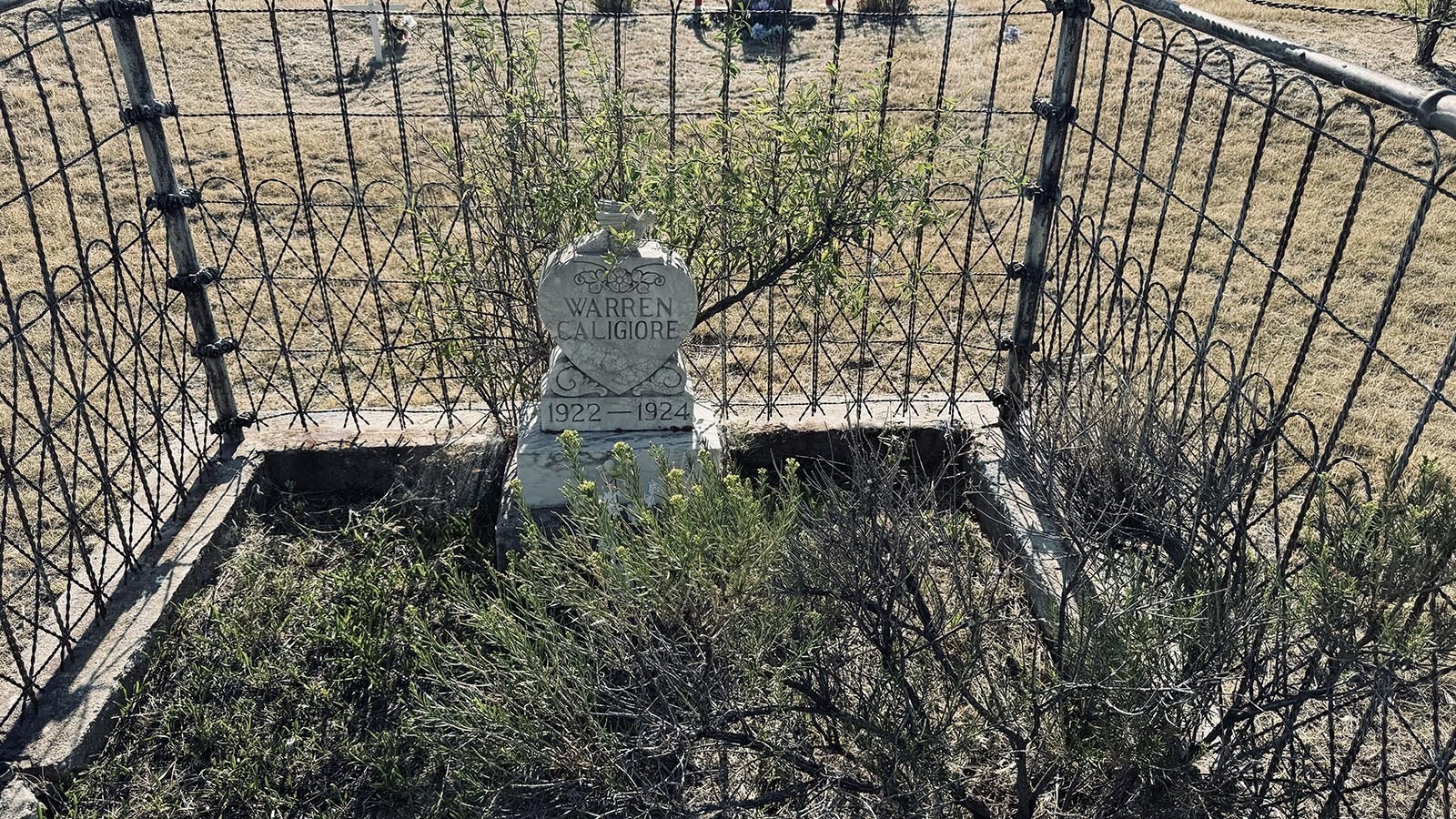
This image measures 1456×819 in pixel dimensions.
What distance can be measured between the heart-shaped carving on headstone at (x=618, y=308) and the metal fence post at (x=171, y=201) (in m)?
1.53

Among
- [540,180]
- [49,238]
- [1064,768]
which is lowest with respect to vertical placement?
[49,238]

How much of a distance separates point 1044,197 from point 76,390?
356 cm

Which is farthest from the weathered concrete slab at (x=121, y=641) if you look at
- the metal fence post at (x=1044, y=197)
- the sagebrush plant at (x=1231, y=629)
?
the metal fence post at (x=1044, y=197)

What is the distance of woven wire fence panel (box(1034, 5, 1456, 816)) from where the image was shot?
2684 mm

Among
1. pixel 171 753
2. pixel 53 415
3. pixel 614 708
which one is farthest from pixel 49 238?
pixel 614 708

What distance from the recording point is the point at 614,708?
2.96 metres

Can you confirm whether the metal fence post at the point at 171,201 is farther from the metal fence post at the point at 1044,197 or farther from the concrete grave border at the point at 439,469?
the metal fence post at the point at 1044,197

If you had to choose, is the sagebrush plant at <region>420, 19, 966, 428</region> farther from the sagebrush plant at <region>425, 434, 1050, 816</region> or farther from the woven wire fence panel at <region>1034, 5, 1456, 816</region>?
the sagebrush plant at <region>425, 434, 1050, 816</region>

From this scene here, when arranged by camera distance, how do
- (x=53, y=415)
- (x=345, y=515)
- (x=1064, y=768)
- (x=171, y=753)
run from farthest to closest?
(x=53, y=415), (x=345, y=515), (x=171, y=753), (x=1064, y=768)

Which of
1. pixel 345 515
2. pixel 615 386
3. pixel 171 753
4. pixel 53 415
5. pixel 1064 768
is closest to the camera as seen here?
pixel 1064 768

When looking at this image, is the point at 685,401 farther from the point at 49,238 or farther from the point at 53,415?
the point at 49,238

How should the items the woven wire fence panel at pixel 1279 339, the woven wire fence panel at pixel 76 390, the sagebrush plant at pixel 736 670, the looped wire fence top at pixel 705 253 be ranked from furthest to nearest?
the looped wire fence top at pixel 705 253, the woven wire fence panel at pixel 76 390, the sagebrush plant at pixel 736 670, the woven wire fence panel at pixel 1279 339

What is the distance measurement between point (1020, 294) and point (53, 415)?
4.40 meters

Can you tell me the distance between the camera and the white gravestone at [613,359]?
4066 millimetres
